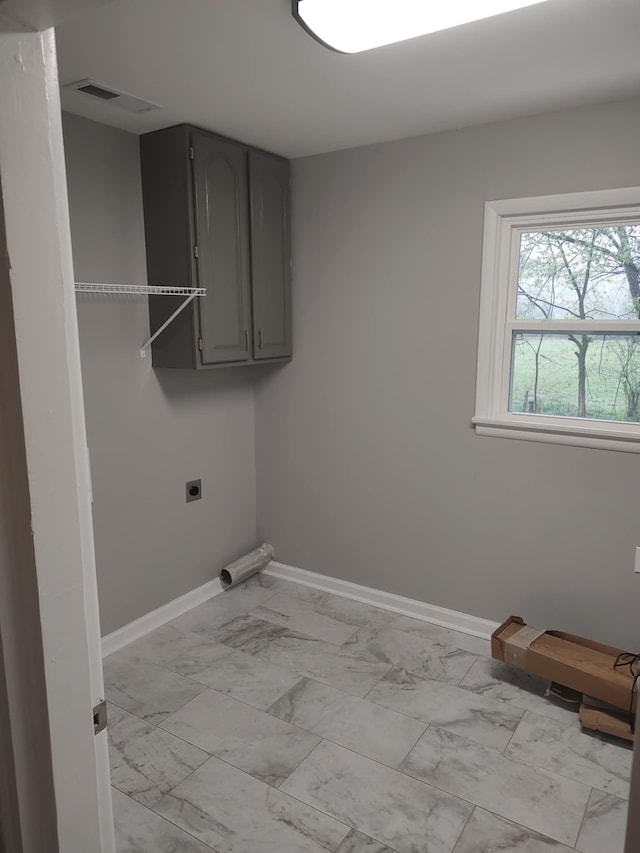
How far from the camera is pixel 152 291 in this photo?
8.63 ft

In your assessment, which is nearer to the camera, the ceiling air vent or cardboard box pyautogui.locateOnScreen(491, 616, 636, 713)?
the ceiling air vent

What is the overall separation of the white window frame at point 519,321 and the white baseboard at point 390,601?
97 centimetres

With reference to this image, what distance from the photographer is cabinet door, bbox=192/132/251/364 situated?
2.73 metres

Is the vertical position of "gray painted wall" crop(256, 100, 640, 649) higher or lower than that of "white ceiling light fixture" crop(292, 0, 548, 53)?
lower

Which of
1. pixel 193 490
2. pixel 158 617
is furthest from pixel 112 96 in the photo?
pixel 158 617

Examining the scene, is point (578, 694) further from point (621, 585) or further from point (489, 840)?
point (489, 840)

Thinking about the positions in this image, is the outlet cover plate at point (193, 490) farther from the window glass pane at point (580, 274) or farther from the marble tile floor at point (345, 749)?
the window glass pane at point (580, 274)

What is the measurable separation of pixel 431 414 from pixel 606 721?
4.90 feet

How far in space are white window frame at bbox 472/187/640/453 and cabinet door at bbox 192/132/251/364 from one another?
1.17 m

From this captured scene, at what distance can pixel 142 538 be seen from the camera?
3.04 m

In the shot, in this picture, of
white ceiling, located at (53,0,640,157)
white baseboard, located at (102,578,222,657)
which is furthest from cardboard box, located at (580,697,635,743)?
white ceiling, located at (53,0,640,157)

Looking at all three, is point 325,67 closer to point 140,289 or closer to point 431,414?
point 140,289

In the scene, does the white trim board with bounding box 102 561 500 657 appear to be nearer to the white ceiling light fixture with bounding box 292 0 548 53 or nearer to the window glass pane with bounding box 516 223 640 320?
the window glass pane with bounding box 516 223 640 320

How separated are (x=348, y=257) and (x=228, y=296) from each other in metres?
0.68
